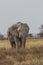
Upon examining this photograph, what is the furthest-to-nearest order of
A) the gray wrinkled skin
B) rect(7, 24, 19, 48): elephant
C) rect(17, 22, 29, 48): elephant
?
1. rect(7, 24, 19, 48): elephant
2. the gray wrinkled skin
3. rect(17, 22, 29, 48): elephant

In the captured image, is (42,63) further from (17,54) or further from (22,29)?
(22,29)

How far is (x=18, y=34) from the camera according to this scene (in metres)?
20.7

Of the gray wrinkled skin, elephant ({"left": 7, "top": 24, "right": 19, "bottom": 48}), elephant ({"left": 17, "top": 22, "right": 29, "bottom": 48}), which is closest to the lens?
elephant ({"left": 17, "top": 22, "right": 29, "bottom": 48})

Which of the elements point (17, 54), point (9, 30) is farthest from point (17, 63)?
point (9, 30)

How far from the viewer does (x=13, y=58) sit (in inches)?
551

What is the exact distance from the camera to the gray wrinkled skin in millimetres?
19891

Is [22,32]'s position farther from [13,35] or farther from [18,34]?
[13,35]

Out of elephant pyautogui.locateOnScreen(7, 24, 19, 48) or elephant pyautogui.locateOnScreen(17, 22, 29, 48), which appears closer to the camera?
elephant pyautogui.locateOnScreen(17, 22, 29, 48)

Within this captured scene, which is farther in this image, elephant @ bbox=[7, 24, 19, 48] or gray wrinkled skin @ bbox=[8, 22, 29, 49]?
elephant @ bbox=[7, 24, 19, 48]

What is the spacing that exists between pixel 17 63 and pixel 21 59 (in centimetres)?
117

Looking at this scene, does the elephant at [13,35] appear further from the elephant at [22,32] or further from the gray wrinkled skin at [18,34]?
the elephant at [22,32]

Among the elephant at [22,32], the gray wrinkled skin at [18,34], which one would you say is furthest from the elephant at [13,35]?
the elephant at [22,32]

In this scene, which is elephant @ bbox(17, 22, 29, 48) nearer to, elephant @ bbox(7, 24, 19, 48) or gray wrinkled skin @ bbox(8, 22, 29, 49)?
gray wrinkled skin @ bbox(8, 22, 29, 49)

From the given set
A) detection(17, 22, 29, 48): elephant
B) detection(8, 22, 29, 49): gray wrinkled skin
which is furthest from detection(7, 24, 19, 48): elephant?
detection(17, 22, 29, 48): elephant
